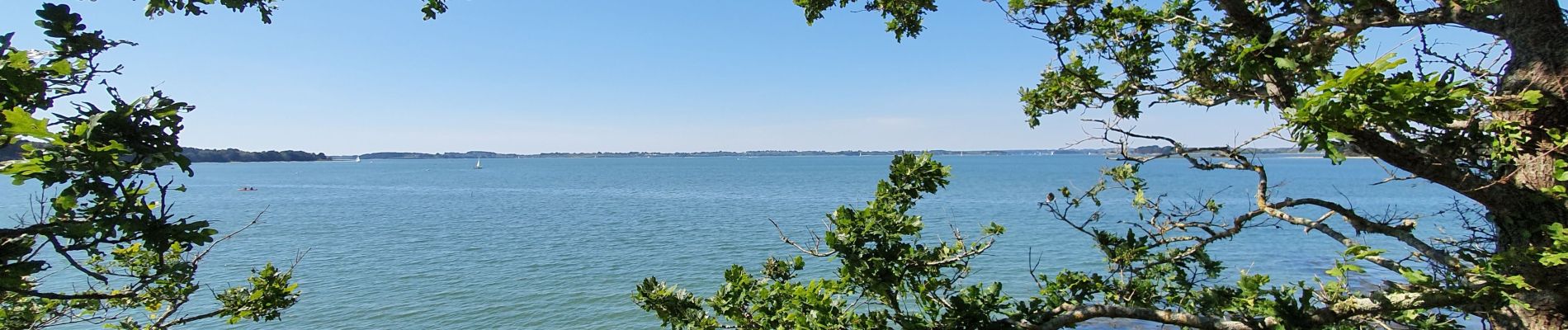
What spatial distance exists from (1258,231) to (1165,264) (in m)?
28.1

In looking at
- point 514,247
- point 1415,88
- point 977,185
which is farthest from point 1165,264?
point 977,185

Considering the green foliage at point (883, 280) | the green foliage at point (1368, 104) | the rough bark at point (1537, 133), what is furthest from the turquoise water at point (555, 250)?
the green foliage at point (883, 280)

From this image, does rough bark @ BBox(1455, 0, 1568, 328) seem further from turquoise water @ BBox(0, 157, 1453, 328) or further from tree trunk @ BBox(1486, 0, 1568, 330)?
turquoise water @ BBox(0, 157, 1453, 328)

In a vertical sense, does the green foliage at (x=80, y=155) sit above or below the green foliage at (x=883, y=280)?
above

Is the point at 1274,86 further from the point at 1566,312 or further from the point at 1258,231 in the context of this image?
the point at 1258,231

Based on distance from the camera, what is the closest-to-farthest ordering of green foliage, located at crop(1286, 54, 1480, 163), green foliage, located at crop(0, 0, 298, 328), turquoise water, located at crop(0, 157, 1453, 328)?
green foliage, located at crop(0, 0, 298, 328) → green foliage, located at crop(1286, 54, 1480, 163) → turquoise water, located at crop(0, 157, 1453, 328)

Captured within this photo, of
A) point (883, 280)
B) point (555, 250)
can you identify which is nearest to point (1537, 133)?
point (883, 280)

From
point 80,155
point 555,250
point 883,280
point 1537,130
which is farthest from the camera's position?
point 555,250

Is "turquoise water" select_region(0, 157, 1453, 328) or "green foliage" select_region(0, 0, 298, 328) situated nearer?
"green foliage" select_region(0, 0, 298, 328)

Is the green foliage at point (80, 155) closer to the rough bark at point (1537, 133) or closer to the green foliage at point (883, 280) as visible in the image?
the green foliage at point (883, 280)

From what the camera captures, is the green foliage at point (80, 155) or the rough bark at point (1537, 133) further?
the rough bark at point (1537, 133)

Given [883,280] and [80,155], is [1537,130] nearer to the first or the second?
[883,280]

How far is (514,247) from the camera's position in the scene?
91.9ft

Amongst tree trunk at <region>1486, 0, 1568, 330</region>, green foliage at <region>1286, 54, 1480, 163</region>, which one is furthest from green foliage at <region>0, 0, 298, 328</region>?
tree trunk at <region>1486, 0, 1568, 330</region>
